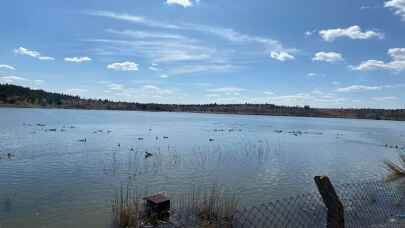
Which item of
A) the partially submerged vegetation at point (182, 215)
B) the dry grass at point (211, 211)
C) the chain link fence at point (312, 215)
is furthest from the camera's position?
the dry grass at point (211, 211)

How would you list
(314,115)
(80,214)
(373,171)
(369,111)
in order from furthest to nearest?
(314,115) < (369,111) < (373,171) < (80,214)

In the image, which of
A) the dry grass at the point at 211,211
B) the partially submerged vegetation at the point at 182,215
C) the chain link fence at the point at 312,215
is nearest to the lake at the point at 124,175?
the partially submerged vegetation at the point at 182,215

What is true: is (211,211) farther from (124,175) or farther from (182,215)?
(124,175)

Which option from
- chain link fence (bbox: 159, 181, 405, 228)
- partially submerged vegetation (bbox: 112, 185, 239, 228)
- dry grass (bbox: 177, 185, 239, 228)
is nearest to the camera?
partially submerged vegetation (bbox: 112, 185, 239, 228)

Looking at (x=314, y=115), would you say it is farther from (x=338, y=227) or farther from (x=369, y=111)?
(x=338, y=227)

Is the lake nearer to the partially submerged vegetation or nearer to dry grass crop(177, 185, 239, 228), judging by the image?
the partially submerged vegetation

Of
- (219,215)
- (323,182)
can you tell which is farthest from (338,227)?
(219,215)

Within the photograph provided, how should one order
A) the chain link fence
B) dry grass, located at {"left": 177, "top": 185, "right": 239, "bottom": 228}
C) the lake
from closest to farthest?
the chain link fence < dry grass, located at {"left": 177, "top": 185, "right": 239, "bottom": 228} < the lake

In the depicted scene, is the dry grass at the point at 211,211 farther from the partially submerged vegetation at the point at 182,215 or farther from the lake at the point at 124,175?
the lake at the point at 124,175

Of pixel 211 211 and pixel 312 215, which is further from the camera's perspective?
pixel 312 215

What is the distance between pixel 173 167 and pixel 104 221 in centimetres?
855

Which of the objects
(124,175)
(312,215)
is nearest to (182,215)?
(312,215)

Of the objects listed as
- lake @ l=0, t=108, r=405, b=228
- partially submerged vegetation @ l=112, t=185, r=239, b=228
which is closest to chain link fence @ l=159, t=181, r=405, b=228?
partially submerged vegetation @ l=112, t=185, r=239, b=228

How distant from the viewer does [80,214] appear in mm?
9914
